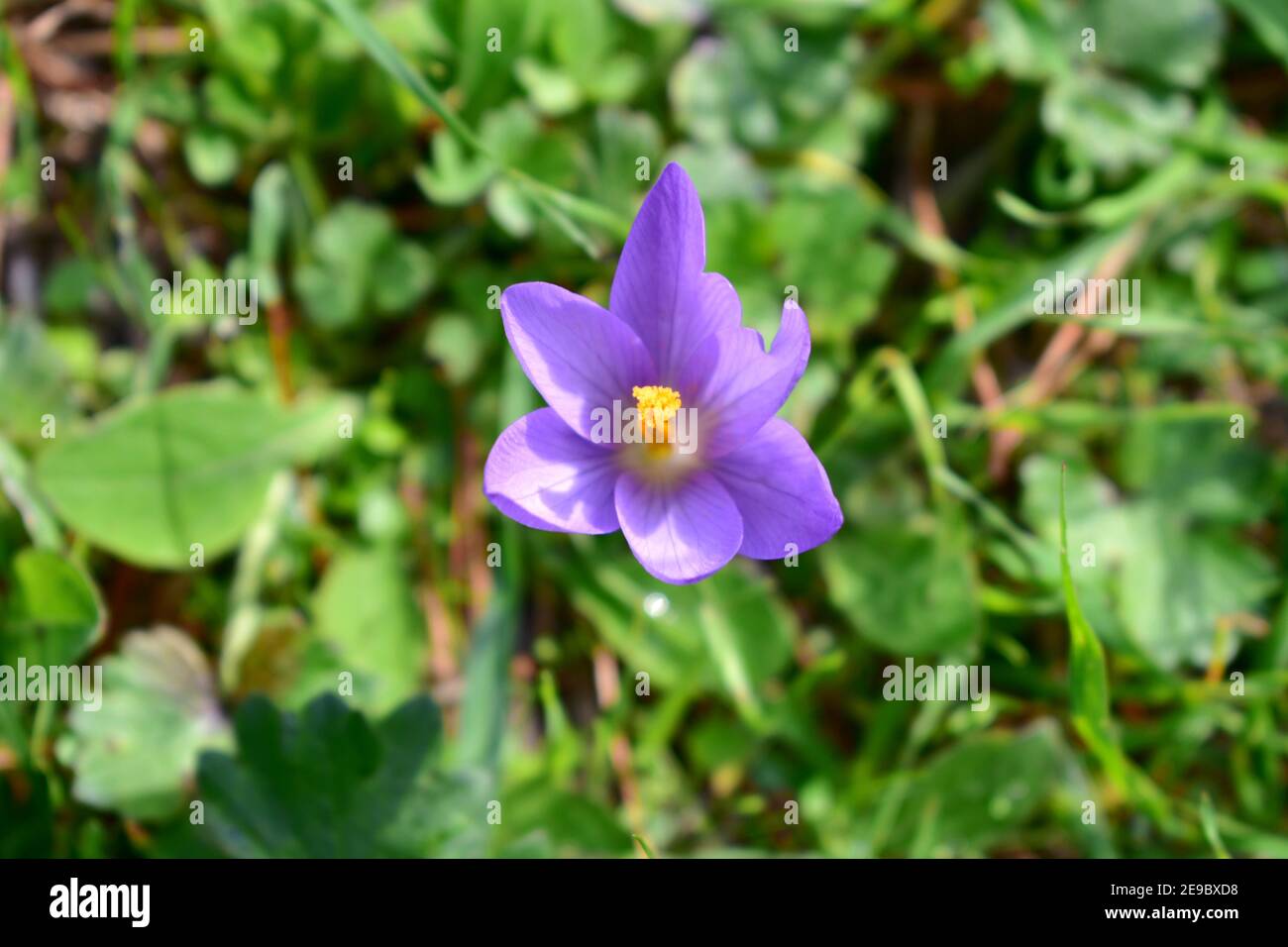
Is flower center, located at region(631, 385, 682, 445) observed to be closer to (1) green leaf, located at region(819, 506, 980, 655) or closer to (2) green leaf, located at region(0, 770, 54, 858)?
(1) green leaf, located at region(819, 506, 980, 655)

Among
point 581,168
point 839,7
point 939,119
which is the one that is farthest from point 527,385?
point 939,119

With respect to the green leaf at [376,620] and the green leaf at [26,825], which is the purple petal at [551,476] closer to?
the green leaf at [376,620]

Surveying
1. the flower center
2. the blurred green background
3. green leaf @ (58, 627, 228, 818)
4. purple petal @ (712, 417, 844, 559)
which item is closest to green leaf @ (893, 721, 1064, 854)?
the blurred green background

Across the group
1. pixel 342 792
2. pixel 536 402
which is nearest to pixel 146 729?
pixel 342 792

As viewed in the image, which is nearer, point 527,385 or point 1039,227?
point 527,385

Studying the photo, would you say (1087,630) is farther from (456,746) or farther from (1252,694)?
(456,746)
